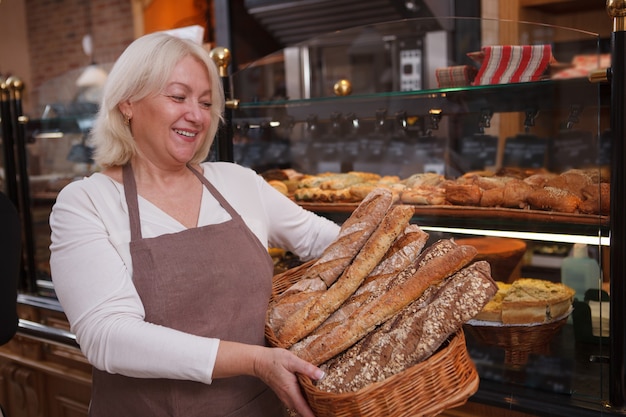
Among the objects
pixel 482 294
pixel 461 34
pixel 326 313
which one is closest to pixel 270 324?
pixel 326 313

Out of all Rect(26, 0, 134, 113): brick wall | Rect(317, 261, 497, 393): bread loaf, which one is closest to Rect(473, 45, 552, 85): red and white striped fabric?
Rect(317, 261, 497, 393): bread loaf

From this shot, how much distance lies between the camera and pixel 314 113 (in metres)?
2.38

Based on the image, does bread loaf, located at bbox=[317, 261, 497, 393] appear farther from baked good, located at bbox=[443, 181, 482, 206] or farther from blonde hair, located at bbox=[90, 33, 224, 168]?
blonde hair, located at bbox=[90, 33, 224, 168]

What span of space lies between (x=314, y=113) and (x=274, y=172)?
1.21ft

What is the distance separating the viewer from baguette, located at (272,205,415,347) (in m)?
1.47

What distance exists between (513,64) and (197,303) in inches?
43.9

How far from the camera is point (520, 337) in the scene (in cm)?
184

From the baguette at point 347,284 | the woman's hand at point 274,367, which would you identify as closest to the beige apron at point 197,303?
the baguette at point 347,284

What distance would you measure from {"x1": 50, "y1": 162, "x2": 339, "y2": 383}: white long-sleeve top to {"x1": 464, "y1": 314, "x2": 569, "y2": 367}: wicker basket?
68cm

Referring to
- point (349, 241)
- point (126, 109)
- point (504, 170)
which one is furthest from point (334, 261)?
point (504, 170)

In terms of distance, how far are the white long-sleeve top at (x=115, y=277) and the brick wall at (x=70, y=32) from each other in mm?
6419

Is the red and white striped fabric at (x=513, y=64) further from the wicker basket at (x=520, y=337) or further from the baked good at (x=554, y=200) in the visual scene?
the wicker basket at (x=520, y=337)

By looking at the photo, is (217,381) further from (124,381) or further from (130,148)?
(130,148)

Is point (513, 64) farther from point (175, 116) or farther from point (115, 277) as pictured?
point (115, 277)
